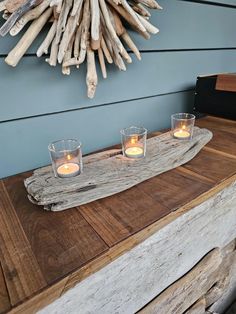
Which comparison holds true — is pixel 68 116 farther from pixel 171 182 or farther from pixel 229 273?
pixel 229 273

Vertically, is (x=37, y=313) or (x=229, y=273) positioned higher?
(x=37, y=313)

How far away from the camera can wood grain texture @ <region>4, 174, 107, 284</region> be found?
344 millimetres

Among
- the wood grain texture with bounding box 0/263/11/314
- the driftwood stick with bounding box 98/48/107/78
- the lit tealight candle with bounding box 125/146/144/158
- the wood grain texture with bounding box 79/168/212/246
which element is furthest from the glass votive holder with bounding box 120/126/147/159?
the wood grain texture with bounding box 0/263/11/314

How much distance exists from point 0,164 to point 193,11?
0.91m

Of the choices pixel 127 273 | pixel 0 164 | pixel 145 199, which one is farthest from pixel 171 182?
pixel 0 164

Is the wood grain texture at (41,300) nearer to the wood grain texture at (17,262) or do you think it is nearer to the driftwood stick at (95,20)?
the wood grain texture at (17,262)

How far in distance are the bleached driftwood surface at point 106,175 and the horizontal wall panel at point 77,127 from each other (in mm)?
135

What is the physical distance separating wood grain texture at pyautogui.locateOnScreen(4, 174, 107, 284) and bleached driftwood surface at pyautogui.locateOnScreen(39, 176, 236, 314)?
0.04 metres

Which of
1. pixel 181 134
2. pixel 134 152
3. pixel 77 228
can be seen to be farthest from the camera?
pixel 181 134

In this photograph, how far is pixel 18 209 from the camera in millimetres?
477

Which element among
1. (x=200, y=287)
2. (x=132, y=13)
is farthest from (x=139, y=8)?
(x=200, y=287)

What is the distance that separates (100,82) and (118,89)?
8 cm

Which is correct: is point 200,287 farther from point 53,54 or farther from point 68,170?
point 53,54

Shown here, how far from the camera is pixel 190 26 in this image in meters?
0.92
